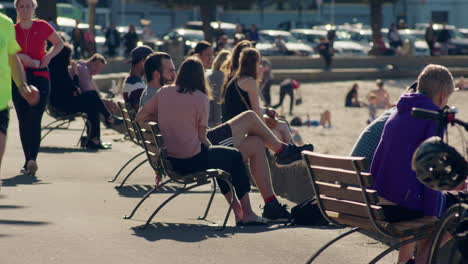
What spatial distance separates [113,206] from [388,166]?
3633 mm

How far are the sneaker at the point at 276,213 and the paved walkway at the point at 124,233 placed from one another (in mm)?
249

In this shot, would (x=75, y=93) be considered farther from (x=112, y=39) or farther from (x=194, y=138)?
(x=112, y=39)

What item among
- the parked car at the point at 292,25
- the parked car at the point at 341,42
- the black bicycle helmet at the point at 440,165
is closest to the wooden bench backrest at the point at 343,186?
the black bicycle helmet at the point at 440,165

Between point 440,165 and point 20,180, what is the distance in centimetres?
638

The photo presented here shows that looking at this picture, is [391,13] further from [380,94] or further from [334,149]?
[334,149]

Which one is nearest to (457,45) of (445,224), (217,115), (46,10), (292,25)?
(292,25)

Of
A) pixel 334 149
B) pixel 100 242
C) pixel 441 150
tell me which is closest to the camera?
pixel 441 150

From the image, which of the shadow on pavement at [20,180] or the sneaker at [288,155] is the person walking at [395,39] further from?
the sneaker at [288,155]

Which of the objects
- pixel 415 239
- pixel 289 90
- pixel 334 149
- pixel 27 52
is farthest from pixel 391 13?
pixel 415 239

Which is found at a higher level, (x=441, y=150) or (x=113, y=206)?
(x=441, y=150)

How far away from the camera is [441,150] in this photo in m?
5.60

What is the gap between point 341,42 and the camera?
5628cm

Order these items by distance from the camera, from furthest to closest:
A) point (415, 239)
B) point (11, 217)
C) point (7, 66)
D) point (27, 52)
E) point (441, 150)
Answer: point (27, 52), point (7, 66), point (11, 217), point (415, 239), point (441, 150)

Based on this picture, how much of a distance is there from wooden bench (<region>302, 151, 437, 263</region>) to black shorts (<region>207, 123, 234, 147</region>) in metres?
2.72
